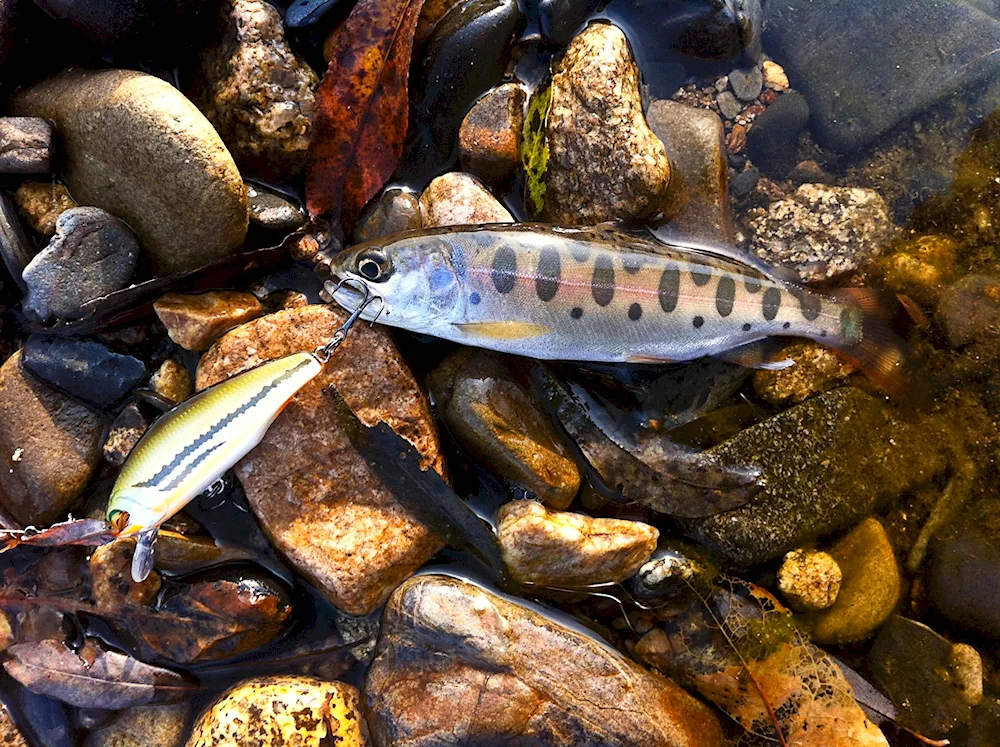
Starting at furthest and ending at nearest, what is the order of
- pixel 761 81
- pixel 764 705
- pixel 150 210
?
pixel 761 81 < pixel 764 705 < pixel 150 210

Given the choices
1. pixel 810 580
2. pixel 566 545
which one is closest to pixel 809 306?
pixel 810 580

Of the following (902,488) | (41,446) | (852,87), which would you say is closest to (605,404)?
(902,488)

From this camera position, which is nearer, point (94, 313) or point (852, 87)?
point (94, 313)

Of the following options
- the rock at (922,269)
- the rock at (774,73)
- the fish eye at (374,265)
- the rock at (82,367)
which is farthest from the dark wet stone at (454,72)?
the rock at (922,269)

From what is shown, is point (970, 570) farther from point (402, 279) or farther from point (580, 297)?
point (402, 279)

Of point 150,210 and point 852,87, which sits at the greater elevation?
point 150,210

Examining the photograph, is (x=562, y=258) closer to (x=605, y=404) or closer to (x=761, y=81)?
(x=605, y=404)

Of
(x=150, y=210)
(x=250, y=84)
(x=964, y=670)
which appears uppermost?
(x=250, y=84)

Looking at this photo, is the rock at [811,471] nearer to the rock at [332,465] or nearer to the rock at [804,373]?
the rock at [804,373]
